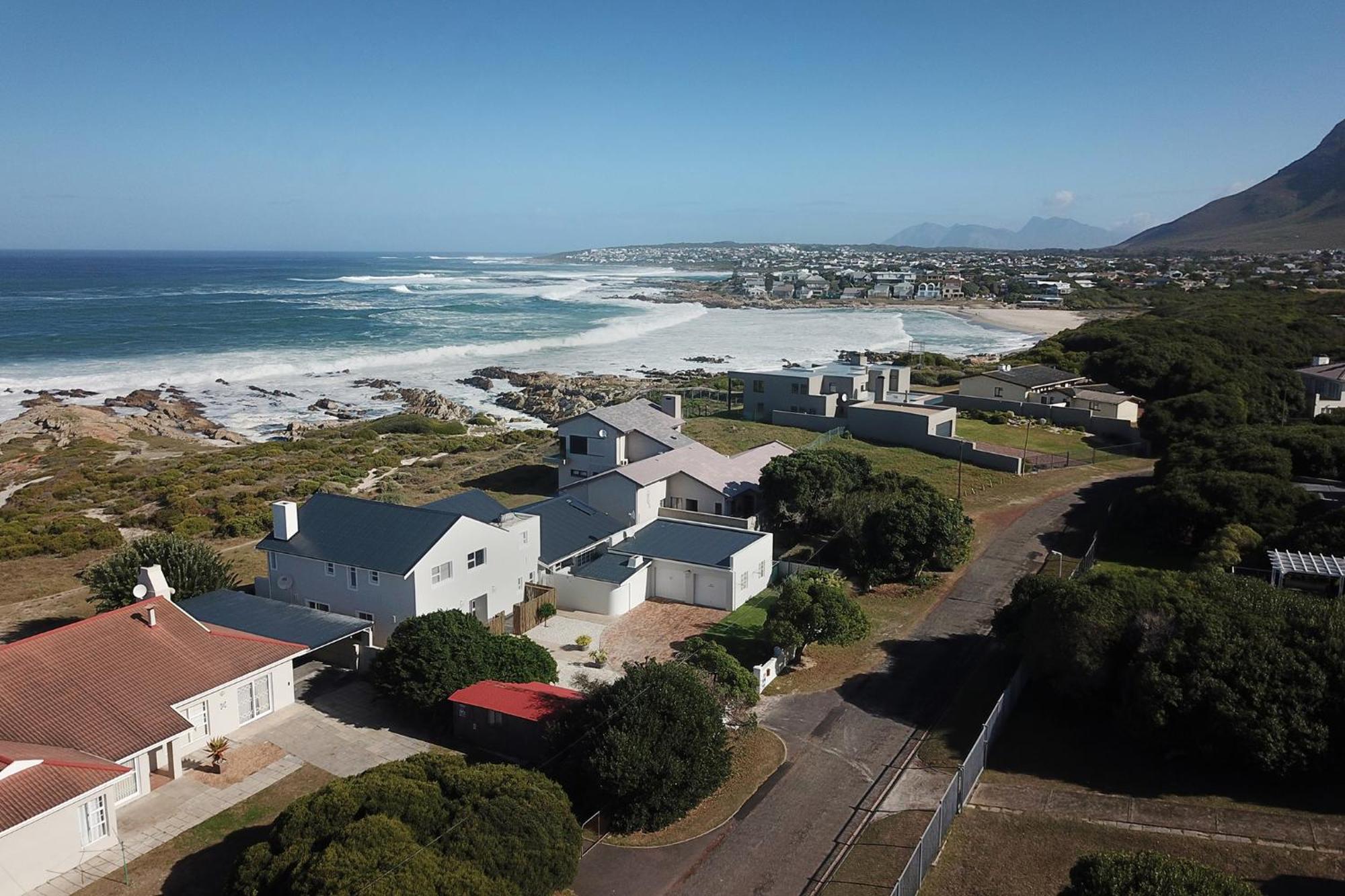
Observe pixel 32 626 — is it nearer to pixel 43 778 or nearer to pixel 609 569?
pixel 43 778

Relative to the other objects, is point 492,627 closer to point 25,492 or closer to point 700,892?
point 700,892

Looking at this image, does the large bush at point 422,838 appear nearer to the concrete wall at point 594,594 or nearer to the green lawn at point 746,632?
the green lawn at point 746,632

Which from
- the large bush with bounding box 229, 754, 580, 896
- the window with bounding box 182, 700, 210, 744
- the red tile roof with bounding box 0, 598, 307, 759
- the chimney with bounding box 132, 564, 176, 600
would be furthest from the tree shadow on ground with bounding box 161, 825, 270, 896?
the chimney with bounding box 132, 564, 176, 600

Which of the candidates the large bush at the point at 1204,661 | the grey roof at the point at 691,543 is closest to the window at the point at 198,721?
the grey roof at the point at 691,543

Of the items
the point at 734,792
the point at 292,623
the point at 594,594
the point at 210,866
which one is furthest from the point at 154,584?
the point at 734,792

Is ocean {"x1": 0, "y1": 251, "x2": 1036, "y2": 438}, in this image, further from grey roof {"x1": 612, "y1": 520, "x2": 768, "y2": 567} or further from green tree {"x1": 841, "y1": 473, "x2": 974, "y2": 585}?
green tree {"x1": 841, "y1": 473, "x2": 974, "y2": 585}

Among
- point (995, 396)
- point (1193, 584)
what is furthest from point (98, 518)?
point (995, 396)
